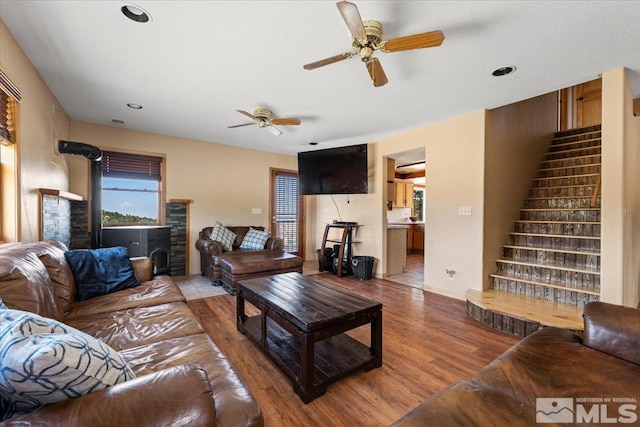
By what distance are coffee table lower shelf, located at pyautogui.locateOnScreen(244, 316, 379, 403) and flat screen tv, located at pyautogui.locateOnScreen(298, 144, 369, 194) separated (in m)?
2.77

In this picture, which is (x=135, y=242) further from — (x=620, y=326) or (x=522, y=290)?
(x=522, y=290)

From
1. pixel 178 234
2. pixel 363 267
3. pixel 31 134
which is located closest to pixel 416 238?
pixel 363 267

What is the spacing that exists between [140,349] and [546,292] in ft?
12.8

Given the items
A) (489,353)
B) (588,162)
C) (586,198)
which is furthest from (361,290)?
(588,162)

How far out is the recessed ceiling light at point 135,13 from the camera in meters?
1.75

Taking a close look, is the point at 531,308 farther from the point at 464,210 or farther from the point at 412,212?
the point at 412,212

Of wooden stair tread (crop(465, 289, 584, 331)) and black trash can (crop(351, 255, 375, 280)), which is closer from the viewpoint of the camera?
wooden stair tread (crop(465, 289, 584, 331))

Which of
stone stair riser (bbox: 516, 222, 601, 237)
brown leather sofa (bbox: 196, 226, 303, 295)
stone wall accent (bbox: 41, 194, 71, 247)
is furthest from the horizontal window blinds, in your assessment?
stone stair riser (bbox: 516, 222, 601, 237)

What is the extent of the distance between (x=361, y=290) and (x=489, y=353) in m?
1.99

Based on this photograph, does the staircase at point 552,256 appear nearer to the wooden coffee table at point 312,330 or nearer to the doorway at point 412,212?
the wooden coffee table at point 312,330

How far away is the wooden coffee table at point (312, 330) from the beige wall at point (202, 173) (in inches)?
119

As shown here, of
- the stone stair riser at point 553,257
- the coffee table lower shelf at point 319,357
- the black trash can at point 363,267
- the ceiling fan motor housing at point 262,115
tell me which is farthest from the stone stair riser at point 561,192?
the ceiling fan motor housing at point 262,115

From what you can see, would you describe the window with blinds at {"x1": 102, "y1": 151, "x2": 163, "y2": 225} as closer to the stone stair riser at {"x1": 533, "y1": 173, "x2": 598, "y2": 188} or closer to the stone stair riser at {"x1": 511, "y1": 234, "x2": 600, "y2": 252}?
the stone stair riser at {"x1": 511, "y1": 234, "x2": 600, "y2": 252}

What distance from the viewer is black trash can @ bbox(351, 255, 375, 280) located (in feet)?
15.4
